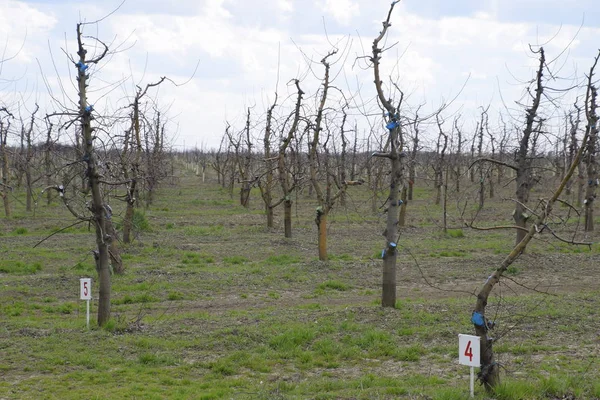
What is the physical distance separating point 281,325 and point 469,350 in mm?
4497

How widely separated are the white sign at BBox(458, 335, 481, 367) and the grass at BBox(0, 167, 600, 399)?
0.50m

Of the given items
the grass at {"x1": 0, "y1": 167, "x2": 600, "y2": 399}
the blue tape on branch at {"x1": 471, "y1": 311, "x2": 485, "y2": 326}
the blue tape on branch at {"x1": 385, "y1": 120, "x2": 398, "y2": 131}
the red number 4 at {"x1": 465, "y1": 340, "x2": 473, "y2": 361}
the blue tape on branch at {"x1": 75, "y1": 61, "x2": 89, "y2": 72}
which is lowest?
the grass at {"x1": 0, "y1": 167, "x2": 600, "y2": 399}

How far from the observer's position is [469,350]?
6219 mm

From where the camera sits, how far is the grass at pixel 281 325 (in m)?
7.48

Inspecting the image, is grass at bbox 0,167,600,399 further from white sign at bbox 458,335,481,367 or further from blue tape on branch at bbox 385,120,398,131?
blue tape on branch at bbox 385,120,398,131

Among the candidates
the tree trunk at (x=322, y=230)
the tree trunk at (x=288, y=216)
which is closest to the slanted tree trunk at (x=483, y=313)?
the tree trunk at (x=322, y=230)

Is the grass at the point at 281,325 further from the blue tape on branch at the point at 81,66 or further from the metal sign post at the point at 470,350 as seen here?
the blue tape on branch at the point at 81,66

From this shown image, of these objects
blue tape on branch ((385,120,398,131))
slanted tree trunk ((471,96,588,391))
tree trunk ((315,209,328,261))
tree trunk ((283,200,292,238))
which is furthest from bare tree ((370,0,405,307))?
→ tree trunk ((283,200,292,238))

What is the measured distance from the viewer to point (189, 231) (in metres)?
24.7

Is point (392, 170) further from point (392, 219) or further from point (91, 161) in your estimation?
point (91, 161)

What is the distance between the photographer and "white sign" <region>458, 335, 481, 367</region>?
618 cm

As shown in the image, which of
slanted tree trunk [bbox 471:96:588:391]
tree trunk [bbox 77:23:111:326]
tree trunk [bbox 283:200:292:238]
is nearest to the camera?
slanted tree trunk [bbox 471:96:588:391]

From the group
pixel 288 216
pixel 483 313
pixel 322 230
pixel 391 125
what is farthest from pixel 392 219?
pixel 288 216

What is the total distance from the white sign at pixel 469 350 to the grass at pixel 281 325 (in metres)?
0.50
